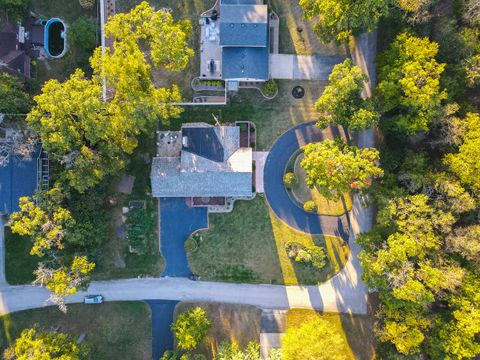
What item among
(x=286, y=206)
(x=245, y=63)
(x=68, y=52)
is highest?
(x=68, y=52)

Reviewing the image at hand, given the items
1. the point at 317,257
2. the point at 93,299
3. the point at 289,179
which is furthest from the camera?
the point at 93,299

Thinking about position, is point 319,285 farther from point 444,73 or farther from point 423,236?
point 444,73

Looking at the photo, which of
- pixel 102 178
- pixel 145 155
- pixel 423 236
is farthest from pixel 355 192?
pixel 102 178

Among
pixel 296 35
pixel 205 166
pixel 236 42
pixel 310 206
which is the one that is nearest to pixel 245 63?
pixel 236 42

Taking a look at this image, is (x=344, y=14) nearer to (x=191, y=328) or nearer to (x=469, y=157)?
(x=469, y=157)

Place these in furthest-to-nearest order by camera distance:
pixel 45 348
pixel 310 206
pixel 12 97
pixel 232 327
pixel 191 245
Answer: pixel 232 327 < pixel 191 245 < pixel 310 206 < pixel 12 97 < pixel 45 348

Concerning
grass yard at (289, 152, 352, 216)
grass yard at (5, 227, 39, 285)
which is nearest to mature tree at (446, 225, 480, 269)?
grass yard at (289, 152, 352, 216)

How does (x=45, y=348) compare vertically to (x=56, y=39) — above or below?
below
